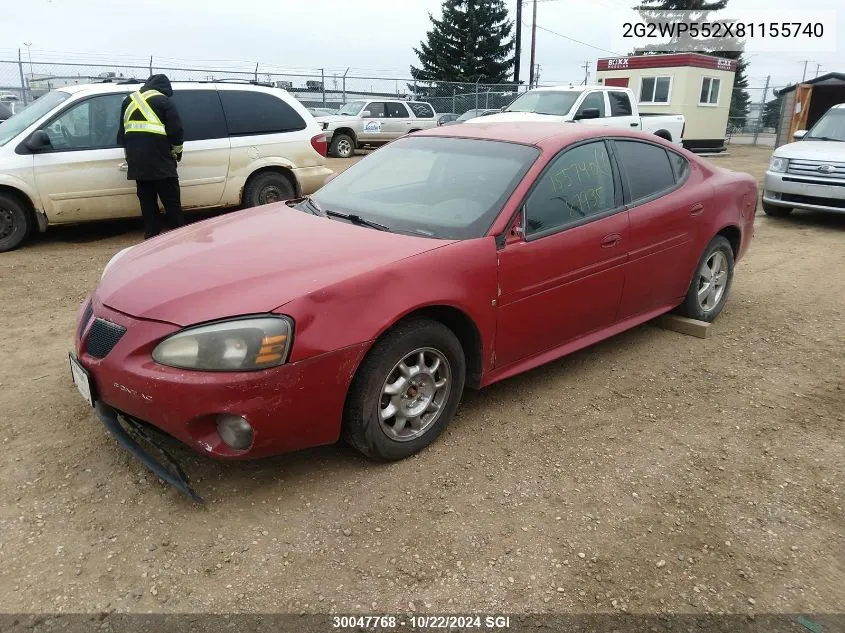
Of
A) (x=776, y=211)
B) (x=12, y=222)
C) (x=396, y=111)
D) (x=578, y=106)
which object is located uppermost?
(x=578, y=106)

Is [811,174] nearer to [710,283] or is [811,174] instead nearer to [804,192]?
[804,192]

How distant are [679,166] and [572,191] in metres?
1.28

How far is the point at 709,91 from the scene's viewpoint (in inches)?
893

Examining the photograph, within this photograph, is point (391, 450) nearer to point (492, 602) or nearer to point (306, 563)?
point (306, 563)

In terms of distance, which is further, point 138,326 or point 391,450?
point 391,450

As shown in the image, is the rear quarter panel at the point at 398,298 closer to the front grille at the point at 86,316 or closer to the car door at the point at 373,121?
the front grille at the point at 86,316

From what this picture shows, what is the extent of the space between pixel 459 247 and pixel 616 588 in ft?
5.27

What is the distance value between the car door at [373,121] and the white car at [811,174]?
11.9 m

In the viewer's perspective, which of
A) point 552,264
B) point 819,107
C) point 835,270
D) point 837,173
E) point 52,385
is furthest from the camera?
point 819,107

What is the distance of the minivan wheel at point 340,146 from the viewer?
59.1ft

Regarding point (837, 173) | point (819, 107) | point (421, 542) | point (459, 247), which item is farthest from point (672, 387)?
point (819, 107)

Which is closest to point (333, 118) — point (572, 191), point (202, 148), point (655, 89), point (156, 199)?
point (202, 148)

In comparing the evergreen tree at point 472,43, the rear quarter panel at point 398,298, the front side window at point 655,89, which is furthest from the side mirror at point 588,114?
the evergreen tree at point 472,43

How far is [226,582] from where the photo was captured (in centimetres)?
235
